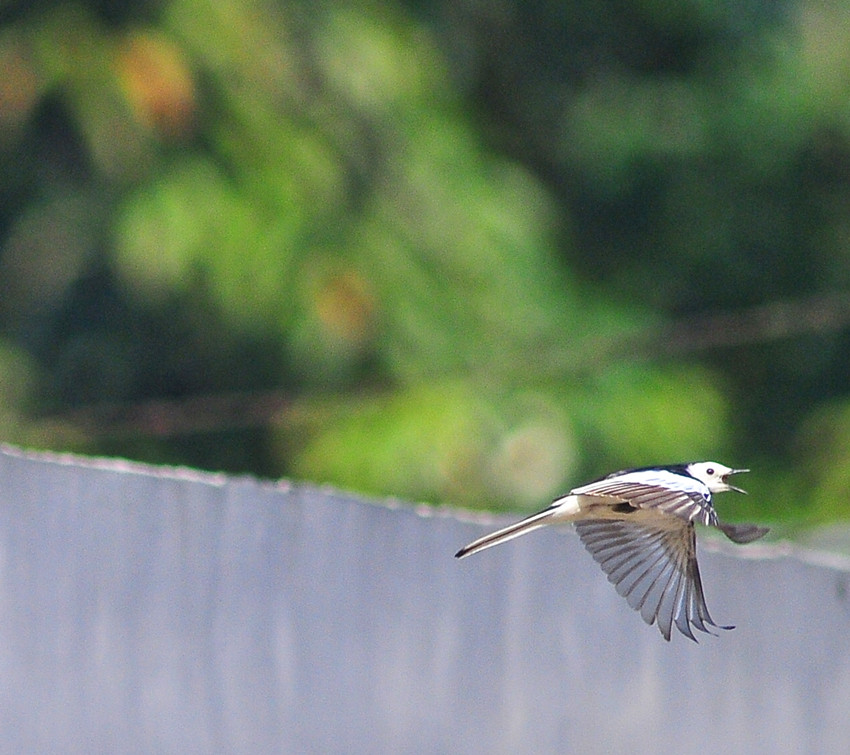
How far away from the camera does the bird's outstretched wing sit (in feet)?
5.47

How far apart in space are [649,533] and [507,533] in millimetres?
179

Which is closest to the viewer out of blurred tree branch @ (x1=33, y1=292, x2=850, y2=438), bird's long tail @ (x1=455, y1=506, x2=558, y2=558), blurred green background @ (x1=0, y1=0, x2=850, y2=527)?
bird's long tail @ (x1=455, y1=506, x2=558, y2=558)

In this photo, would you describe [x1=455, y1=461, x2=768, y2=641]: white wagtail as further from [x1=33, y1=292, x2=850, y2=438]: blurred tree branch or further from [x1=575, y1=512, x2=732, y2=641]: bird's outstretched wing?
[x1=33, y1=292, x2=850, y2=438]: blurred tree branch

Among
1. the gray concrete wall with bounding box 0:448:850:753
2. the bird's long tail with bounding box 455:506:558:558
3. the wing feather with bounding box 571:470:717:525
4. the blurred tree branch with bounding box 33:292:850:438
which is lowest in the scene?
the gray concrete wall with bounding box 0:448:850:753

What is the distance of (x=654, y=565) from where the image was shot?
176 cm

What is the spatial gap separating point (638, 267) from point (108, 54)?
4020 millimetres

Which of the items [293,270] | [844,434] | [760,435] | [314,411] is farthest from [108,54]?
[760,435]

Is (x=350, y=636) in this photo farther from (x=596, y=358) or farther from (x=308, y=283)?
(x=596, y=358)

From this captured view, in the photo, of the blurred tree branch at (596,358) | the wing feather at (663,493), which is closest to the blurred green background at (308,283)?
the blurred tree branch at (596,358)

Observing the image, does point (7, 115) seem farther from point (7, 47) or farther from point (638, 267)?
point (638, 267)

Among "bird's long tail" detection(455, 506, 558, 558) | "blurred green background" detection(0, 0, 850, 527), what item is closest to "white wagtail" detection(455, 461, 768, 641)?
"bird's long tail" detection(455, 506, 558, 558)

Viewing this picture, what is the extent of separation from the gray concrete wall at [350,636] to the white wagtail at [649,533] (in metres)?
0.06

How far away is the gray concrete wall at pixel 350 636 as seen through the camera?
5.64 feet

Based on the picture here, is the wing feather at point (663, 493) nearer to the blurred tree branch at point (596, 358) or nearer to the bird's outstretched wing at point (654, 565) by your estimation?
the bird's outstretched wing at point (654, 565)
